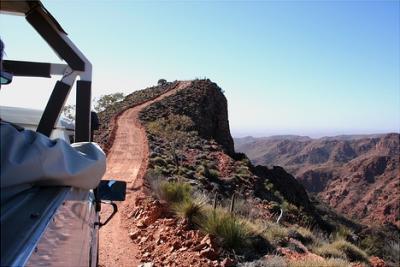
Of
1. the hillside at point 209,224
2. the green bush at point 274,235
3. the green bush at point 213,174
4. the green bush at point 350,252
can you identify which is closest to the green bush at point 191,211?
the hillside at point 209,224

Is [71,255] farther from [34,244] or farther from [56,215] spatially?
[34,244]

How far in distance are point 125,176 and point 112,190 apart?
44.6ft

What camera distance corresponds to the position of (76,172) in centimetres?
280

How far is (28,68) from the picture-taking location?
13.6ft

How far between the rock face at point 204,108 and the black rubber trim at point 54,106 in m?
29.8

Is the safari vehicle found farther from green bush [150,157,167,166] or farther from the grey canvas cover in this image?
green bush [150,157,167,166]

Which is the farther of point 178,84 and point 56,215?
point 178,84

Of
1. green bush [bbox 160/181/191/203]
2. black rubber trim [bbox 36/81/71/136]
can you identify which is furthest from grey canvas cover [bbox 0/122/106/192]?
green bush [bbox 160/181/191/203]

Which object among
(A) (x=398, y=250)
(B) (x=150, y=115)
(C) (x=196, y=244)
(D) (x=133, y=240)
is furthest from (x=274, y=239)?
(B) (x=150, y=115)

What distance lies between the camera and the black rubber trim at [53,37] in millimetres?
3896

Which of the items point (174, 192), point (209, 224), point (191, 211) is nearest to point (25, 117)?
point (209, 224)

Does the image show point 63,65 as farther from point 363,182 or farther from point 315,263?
point 363,182

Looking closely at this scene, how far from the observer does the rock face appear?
123 ft

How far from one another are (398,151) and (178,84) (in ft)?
335
